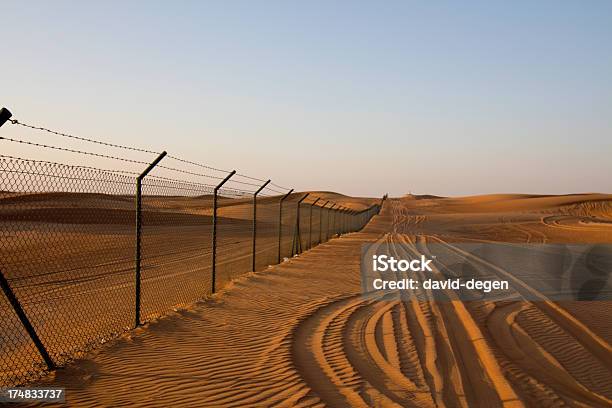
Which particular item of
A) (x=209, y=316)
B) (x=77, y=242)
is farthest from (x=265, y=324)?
(x=77, y=242)

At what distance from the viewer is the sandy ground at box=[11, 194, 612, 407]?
583 cm

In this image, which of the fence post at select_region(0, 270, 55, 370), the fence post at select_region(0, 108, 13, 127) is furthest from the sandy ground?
the fence post at select_region(0, 108, 13, 127)

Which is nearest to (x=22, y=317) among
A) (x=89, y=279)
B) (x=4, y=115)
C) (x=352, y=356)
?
(x=4, y=115)

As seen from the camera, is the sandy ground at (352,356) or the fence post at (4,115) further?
the sandy ground at (352,356)

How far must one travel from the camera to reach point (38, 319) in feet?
31.2

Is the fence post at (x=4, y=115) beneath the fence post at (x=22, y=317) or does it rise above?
above

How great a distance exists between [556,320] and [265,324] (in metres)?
5.31

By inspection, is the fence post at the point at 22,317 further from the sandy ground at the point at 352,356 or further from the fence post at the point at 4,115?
the fence post at the point at 4,115

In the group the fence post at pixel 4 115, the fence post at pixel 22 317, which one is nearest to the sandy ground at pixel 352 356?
the fence post at pixel 22 317

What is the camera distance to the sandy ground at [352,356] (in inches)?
230

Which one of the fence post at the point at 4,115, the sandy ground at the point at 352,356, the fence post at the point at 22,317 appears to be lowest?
the sandy ground at the point at 352,356

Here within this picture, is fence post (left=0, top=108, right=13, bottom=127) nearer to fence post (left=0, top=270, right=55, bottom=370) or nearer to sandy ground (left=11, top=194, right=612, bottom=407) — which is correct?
fence post (left=0, top=270, right=55, bottom=370)

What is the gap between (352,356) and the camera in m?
7.30

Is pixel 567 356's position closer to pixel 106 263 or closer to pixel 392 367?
pixel 392 367
